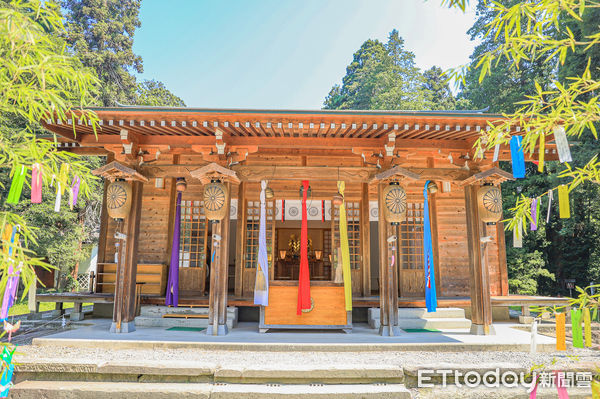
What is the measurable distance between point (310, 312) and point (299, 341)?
3.07ft

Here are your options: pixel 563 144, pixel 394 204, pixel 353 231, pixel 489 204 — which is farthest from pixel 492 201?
pixel 563 144

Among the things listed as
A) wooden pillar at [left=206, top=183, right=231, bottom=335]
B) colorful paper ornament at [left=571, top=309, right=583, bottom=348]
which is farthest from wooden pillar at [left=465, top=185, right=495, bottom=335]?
wooden pillar at [left=206, top=183, right=231, bottom=335]

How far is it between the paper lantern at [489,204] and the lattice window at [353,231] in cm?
282

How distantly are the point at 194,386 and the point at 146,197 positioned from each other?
5.33 metres

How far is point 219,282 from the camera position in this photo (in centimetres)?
633

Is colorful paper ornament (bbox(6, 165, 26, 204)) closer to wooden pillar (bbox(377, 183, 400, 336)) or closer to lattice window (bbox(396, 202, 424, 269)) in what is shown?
wooden pillar (bbox(377, 183, 400, 336))

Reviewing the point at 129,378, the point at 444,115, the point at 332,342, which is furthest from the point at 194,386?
the point at 444,115

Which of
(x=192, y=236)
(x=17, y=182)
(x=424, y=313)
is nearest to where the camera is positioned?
(x=17, y=182)

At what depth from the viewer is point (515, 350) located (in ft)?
18.7

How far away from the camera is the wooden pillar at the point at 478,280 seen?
6316 mm

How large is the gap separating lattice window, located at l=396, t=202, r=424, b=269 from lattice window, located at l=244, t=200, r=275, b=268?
3.04 m

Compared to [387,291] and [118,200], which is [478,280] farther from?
[118,200]

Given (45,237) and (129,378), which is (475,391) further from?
(45,237)

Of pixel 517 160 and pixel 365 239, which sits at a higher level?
pixel 517 160
